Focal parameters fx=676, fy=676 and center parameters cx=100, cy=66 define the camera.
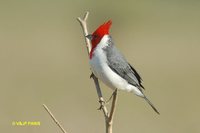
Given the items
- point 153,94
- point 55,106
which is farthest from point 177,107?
point 55,106

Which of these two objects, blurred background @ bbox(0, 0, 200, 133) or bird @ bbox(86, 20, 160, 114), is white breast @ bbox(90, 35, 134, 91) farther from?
blurred background @ bbox(0, 0, 200, 133)

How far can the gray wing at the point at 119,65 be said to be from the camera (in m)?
5.27

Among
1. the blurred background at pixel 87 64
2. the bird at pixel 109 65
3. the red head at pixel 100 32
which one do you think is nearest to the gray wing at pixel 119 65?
the bird at pixel 109 65

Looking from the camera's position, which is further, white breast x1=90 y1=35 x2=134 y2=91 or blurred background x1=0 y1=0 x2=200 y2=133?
blurred background x1=0 y1=0 x2=200 y2=133

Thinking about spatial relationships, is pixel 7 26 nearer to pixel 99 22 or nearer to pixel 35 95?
pixel 99 22

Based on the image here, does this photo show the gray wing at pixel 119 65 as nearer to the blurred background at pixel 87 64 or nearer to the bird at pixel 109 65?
the bird at pixel 109 65

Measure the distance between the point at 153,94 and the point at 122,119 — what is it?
131 centimetres

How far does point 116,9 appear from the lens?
15984 millimetres

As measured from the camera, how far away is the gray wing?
5.27 meters


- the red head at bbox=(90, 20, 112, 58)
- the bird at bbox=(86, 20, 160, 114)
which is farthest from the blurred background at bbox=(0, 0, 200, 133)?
the red head at bbox=(90, 20, 112, 58)

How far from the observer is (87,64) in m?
10.9

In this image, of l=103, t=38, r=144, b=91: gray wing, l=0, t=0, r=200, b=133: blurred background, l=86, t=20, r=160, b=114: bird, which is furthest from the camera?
l=0, t=0, r=200, b=133: blurred background

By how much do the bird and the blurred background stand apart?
84.6 inches

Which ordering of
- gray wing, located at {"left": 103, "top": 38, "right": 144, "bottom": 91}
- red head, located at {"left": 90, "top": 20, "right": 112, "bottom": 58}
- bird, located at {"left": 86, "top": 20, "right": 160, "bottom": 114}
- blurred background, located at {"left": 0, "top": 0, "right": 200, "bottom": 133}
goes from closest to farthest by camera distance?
red head, located at {"left": 90, "top": 20, "right": 112, "bottom": 58}, bird, located at {"left": 86, "top": 20, "right": 160, "bottom": 114}, gray wing, located at {"left": 103, "top": 38, "right": 144, "bottom": 91}, blurred background, located at {"left": 0, "top": 0, "right": 200, "bottom": 133}
